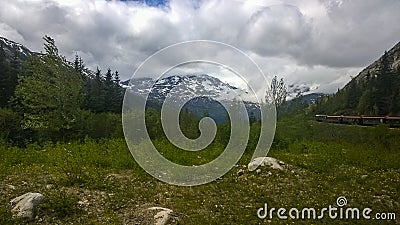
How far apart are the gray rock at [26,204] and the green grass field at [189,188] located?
160 millimetres

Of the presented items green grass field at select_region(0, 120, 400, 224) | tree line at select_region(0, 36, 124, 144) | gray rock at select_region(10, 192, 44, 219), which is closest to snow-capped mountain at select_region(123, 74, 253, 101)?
green grass field at select_region(0, 120, 400, 224)

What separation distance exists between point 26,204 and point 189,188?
443 centimetres

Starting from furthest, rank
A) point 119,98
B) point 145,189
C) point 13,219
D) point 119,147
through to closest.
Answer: point 119,98, point 119,147, point 145,189, point 13,219

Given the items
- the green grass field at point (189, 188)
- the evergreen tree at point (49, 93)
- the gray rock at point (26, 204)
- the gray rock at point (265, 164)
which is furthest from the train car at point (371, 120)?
the gray rock at point (26, 204)

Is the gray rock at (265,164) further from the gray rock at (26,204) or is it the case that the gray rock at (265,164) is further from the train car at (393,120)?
the train car at (393,120)

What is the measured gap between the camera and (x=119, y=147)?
54.1 ft

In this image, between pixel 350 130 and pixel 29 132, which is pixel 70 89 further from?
pixel 350 130

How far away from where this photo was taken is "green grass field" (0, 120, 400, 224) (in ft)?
25.7

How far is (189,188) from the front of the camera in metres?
10.4

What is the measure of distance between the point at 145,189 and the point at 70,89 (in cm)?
2318

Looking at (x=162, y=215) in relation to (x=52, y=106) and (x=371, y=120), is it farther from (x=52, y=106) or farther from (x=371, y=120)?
(x=371, y=120)

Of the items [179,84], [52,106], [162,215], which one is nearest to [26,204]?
[162,215]

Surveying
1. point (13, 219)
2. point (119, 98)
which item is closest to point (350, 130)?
point (13, 219)

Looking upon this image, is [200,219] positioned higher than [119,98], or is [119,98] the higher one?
[119,98]
